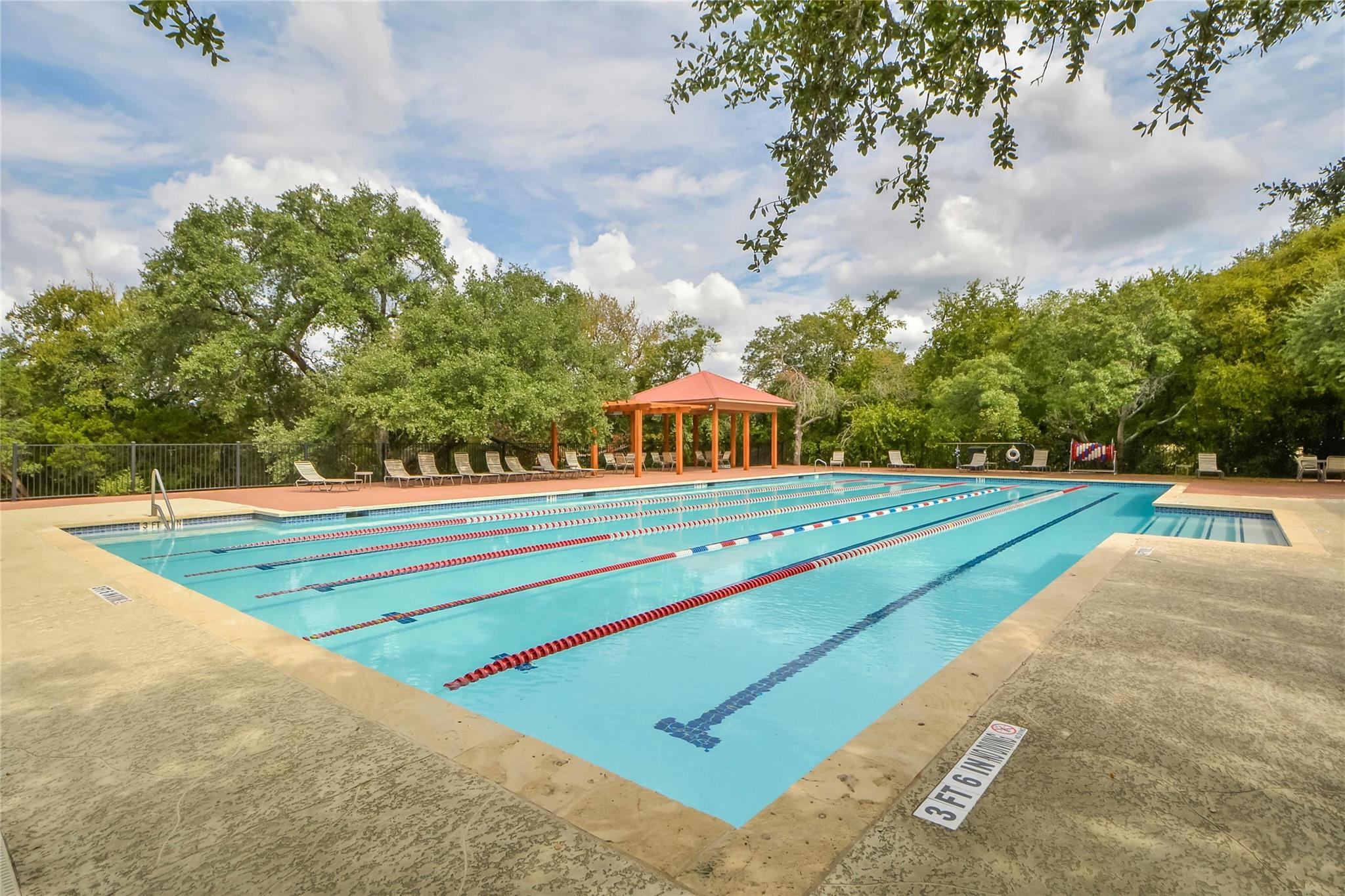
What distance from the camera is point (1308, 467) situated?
15312 mm

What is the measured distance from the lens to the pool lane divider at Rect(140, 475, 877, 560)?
26.1 feet

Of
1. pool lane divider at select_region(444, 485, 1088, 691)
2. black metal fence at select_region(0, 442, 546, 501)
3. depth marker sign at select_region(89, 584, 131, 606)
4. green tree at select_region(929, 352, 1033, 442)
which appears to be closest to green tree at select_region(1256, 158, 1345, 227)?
green tree at select_region(929, 352, 1033, 442)

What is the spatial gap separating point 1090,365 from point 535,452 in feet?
53.6

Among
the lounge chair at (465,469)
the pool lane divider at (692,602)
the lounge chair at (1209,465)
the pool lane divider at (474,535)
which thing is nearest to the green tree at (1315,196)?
the lounge chair at (1209,465)

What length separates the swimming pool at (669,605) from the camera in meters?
3.30

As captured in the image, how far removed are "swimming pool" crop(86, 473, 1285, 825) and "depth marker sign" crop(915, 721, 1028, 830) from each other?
956 millimetres

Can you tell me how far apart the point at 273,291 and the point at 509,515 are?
12314 mm

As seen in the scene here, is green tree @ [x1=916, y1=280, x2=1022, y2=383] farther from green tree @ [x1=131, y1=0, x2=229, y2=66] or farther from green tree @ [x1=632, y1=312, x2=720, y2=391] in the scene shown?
green tree @ [x1=131, y1=0, x2=229, y2=66]

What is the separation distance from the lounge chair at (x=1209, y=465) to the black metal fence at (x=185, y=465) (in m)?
22.0

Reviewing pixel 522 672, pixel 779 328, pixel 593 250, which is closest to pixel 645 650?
pixel 522 672

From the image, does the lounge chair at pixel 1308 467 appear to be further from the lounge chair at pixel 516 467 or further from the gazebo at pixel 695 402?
the lounge chair at pixel 516 467

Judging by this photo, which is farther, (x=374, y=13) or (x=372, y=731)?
(x=374, y=13)

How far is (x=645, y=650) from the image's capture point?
4344 millimetres

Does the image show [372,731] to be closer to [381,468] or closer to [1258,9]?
[1258,9]
